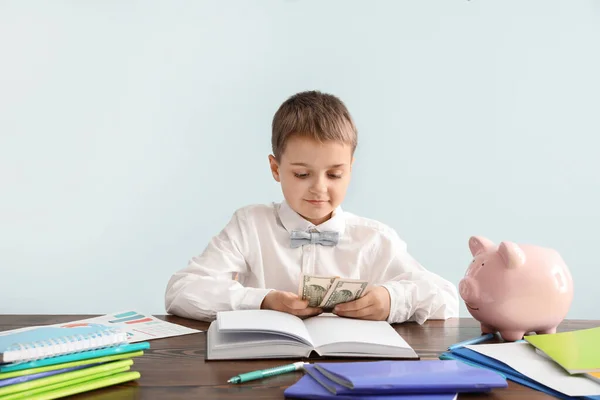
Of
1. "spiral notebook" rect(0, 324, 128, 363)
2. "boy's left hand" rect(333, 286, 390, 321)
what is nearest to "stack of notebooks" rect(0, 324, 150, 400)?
"spiral notebook" rect(0, 324, 128, 363)

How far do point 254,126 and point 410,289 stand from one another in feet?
7.60

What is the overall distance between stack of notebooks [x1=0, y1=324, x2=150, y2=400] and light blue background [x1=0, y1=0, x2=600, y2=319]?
2715 millimetres

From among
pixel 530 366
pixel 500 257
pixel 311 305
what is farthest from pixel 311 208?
pixel 530 366

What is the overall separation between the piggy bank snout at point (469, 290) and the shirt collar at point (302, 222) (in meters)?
0.63

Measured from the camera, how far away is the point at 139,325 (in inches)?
60.5

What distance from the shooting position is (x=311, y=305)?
152cm

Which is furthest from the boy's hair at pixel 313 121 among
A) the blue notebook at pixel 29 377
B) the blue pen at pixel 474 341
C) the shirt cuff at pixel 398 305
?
the blue notebook at pixel 29 377

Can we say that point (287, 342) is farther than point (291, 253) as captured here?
No

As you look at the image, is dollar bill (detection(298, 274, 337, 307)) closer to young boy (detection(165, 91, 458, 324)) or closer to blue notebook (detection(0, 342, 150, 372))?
young boy (detection(165, 91, 458, 324))

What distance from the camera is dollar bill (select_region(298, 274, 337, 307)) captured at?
1444mm

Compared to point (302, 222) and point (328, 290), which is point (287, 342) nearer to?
point (328, 290)

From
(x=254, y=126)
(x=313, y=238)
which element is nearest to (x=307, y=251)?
(x=313, y=238)

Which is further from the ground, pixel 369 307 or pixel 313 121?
pixel 313 121

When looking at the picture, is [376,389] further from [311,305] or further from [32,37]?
[32,37]
